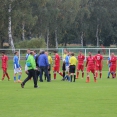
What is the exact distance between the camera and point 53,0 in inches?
2980

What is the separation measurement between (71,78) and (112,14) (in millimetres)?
60654

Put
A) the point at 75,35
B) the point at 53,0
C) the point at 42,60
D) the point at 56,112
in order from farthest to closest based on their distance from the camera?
1. the point at 75,35
2. the point at 53,0
3. the point at 42,60
4. the point at 56,112

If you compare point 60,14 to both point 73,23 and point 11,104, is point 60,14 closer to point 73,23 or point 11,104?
point 73,23

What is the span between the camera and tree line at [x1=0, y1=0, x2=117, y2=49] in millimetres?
59031

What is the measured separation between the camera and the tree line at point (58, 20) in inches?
2324

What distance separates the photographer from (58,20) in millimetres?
79000

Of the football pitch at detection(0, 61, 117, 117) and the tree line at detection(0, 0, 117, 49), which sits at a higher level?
the tree line at detection(0, 0, 117, 49)

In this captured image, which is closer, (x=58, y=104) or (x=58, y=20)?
(x=58, y=104)

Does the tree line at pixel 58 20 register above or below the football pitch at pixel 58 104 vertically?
above

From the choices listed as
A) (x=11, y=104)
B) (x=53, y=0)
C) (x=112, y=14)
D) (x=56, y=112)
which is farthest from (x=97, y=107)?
(x=112, y=14)

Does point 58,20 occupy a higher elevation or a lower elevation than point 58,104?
higher

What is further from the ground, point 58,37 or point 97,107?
point 58,37

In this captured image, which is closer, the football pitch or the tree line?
the football pitch

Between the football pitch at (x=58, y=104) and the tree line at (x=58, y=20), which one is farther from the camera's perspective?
the tree line at (x=58, y=20)
